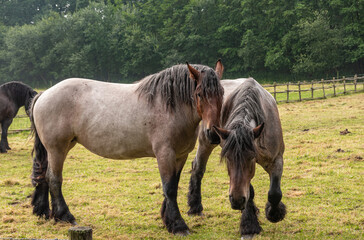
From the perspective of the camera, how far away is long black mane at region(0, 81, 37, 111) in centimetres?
1005

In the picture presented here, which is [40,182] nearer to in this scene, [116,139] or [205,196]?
[116,139]

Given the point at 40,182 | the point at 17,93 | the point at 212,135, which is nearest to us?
the point at 212,135

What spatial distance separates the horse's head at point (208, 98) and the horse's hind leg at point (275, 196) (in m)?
0.78

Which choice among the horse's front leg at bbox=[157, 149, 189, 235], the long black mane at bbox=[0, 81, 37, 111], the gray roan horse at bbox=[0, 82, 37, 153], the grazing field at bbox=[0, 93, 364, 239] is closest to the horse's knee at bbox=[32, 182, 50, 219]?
the grazing field at bbox=[0, 93, 364, 239]

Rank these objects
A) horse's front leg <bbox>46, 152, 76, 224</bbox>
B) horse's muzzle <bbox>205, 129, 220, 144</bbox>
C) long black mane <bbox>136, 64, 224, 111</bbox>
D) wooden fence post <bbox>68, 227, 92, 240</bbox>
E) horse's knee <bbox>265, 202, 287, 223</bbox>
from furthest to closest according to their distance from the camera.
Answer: horse's front leg <bbox>46, 152, 76, 224</bbox> < horse's knee <bbox>265, 202, 287, 223</bbox> < long black mane <bbox>136, 64, 224, 111</bbox> < horse's muzzle <bbox>205, 129, 220, 144</bbox> < wooden fence post <bbox>68, 227, 92, 240</bbox>

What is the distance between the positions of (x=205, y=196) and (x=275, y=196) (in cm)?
177

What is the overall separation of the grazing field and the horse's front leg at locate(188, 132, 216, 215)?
0.47 feet

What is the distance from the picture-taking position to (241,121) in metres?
3.35

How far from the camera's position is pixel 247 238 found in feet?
12.5

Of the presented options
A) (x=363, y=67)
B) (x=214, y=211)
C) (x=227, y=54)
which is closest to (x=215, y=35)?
(x=227, y=54)

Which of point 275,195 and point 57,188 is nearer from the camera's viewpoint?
point 275,195

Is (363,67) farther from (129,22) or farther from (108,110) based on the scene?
(108,110)

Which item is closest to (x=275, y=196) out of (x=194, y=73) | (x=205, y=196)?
(x=194, y=73)

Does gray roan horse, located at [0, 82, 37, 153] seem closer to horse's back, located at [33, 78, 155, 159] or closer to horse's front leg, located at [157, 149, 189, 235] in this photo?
horse's back, located at [33, 78, 155, 159]
